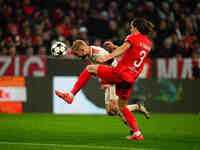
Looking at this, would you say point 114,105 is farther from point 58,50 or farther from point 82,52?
point 58,50

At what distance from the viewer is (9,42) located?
16.4m

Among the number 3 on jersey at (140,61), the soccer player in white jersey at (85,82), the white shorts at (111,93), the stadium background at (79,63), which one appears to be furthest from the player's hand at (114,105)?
the stadium background at (79,63)

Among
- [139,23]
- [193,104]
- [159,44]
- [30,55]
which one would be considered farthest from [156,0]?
[139,23]

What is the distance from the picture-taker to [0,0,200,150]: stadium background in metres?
16.0

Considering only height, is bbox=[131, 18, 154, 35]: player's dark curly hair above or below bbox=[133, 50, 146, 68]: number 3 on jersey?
above

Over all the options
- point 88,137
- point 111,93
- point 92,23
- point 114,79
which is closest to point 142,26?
point 114,79

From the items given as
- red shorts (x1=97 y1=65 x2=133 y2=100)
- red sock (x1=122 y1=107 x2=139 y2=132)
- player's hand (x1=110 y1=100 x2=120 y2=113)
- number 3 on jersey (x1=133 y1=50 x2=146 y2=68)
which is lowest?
red sock (x1=122 y1=107 x2=139 y2=132)

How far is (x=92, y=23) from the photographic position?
1922 centimetres

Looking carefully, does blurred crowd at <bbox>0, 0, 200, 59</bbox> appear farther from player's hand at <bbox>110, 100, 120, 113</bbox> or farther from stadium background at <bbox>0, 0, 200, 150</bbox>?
player's hand at <bbox>110, 100, 120, 113</bbox>

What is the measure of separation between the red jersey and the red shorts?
9 centimetres

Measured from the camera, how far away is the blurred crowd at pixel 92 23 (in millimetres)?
17031

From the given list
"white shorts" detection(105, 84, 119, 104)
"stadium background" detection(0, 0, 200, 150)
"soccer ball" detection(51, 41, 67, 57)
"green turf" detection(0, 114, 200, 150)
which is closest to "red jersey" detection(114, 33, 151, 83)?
"white shorts" detection(105, 84, 119, 104)

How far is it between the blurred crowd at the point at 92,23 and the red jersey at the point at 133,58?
8198 millimetres

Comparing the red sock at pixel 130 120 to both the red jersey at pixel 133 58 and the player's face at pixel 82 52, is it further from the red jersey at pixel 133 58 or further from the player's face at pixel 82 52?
the player's face at pixel 82 52
